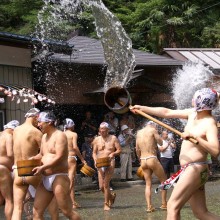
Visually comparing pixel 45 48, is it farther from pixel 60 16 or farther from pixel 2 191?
pixel 60 16

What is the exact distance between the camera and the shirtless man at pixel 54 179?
7.54 m

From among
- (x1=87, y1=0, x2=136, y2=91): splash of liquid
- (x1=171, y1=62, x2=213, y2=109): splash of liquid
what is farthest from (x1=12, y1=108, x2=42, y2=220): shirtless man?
(x1=171, y1=62, x2=213, y2=109): splash of liquid

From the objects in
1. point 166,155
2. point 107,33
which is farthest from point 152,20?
point 166,155

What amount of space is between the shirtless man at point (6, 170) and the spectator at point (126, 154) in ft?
27.4

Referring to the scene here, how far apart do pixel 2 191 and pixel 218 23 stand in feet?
67.9

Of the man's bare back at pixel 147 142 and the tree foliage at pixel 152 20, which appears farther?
the tree foliage at pixel 152 20

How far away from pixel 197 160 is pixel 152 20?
2174 centimetres

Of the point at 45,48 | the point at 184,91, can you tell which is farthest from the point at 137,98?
the point at 45,48

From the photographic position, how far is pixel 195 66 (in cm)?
2256

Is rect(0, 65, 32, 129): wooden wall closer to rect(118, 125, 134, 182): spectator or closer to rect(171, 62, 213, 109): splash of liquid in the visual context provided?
rect(118, 125, 134, 182): spectator

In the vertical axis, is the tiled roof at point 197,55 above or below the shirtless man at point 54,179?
above

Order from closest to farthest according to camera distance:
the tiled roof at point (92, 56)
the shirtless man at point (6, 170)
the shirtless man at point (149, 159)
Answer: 1. the shirtless man at point (6, 170)
2. the shirtless man at point (149, 159)
3. the tiled roof at point (92, 56)

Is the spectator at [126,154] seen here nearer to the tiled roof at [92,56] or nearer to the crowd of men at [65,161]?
the tiled roof at [92,56]

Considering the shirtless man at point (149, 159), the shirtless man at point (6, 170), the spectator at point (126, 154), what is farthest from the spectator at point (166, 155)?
the shirtless man at point (6, 170)
